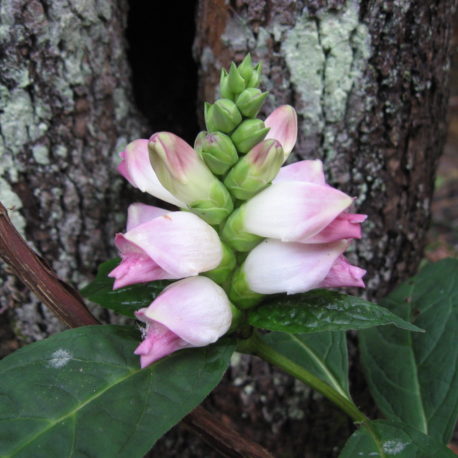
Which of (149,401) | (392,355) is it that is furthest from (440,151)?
(149,401)

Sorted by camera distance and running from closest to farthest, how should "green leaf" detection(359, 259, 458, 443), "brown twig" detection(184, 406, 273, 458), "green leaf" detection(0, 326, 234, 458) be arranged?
1. "green leaf" detection(0, 326, 234, 458)
2. "brown twig" detection(184, 406, 273, 458)
3. "green leaf" detection(359, 259, 458, 443)

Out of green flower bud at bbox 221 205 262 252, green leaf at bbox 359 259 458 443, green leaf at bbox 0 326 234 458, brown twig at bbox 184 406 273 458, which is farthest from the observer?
green leaf at bbox 359 259 458 443

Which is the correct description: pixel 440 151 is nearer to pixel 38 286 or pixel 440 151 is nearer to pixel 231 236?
pixel 231 236

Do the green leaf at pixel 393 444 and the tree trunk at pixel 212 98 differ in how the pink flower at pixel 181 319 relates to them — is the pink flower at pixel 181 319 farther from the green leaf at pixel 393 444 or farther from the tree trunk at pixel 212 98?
the tree trunk at pixel 212 98

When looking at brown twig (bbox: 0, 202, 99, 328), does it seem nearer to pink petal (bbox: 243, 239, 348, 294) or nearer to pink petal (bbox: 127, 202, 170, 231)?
pink petal (bbox: 127, 202, 170, 231)

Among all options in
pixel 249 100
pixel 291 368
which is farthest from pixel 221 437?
pixel 249 100

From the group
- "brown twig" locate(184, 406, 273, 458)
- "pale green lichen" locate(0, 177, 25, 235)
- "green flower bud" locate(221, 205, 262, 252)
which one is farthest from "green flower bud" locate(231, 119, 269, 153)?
"pale green lichen" locate(0, 177, 25, 235)

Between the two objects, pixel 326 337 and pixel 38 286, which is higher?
pixel 38 286
